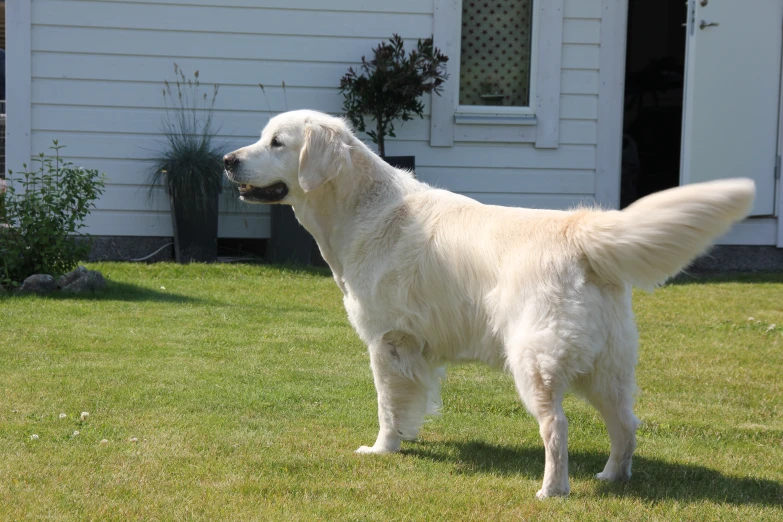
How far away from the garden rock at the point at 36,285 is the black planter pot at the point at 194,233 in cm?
205

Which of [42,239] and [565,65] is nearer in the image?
[42,239]

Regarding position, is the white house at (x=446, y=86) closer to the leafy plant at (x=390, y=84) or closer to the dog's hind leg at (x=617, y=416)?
the leafy plant at (x=390, y=84)

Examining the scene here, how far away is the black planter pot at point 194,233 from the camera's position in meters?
9.40

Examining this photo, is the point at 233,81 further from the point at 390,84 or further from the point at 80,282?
the point at 80,282

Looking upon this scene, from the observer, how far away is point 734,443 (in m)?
4.25

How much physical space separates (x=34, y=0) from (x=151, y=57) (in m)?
1.32

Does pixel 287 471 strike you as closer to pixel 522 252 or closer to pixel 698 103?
pixel 522 252

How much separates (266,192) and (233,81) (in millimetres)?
5996

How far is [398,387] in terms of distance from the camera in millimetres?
4012

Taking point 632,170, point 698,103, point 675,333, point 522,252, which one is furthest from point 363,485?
point 632,170

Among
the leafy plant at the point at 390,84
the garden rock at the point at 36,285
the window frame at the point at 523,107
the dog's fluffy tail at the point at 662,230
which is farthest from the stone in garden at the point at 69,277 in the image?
the dog's fluffy tail at the point at 662,230

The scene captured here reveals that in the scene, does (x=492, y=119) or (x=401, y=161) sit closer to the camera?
(x=401, y=161)

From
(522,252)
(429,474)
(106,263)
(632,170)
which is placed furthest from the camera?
(632,170)

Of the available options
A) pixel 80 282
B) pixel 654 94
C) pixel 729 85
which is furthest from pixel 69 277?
pixel 654 94
